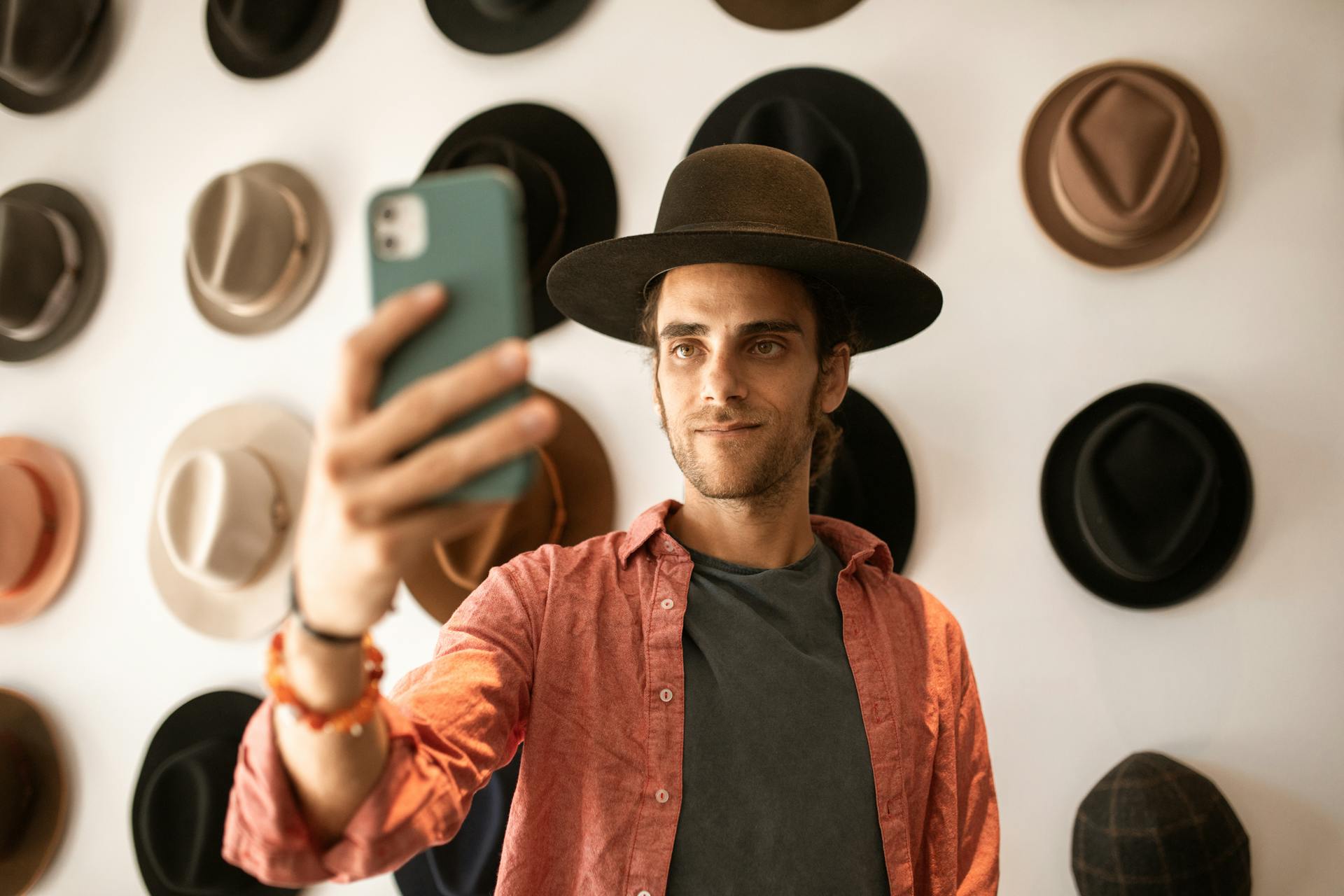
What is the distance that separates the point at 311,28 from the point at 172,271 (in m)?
0.74

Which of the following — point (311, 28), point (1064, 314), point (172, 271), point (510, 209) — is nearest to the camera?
point (510, 209)

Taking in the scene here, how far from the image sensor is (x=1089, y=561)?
1.55m

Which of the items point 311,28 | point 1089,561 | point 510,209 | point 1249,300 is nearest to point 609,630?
point 510,209

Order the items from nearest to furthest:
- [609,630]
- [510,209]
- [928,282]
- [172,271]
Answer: [510,209], [609,630], [928,282], [172,271]

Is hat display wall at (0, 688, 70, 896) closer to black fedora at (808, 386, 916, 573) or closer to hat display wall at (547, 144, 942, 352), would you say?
hat display wall at (547, 144, 942, 352)

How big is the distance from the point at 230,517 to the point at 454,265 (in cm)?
149

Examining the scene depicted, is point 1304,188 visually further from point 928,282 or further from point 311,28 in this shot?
point 311,28

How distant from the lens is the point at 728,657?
46.0 inches

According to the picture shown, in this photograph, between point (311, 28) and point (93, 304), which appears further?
point (93, 304)

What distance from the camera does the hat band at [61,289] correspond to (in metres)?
2.30

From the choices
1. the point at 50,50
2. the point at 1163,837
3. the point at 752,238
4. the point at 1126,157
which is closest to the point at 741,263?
the point at 752,238

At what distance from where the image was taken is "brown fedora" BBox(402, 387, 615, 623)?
1.72 m

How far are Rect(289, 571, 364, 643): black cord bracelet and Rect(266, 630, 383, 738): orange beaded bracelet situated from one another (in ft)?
0.04

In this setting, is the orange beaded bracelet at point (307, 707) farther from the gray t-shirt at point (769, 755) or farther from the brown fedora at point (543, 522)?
the brown fedora at point (543, 522)
